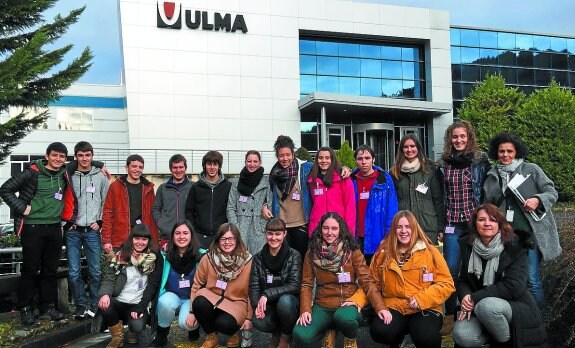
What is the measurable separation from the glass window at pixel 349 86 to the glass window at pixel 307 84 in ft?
4.90

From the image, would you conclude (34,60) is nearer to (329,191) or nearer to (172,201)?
(172,201)

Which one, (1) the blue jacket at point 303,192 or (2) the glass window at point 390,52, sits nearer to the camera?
(1) the blue jacket at point 303,192

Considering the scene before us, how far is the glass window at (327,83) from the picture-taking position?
26016 mm

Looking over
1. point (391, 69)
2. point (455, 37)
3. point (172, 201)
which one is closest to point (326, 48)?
point (391, 69)

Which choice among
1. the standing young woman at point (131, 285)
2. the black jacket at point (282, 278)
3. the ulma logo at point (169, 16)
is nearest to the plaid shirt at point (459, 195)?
the black jacket at point (282, 278)

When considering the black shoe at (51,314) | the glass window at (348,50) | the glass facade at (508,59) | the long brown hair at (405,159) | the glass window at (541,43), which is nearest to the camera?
the long brown hair at (405,159)

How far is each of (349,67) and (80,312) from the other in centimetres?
2267

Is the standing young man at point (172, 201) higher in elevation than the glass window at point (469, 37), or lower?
lower

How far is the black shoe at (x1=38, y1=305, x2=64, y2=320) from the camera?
5.63 m

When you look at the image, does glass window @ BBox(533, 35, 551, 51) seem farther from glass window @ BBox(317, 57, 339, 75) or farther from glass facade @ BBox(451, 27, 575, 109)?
glass window @ BBox(317, 57, 339, 75)

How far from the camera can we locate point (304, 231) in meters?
5.50

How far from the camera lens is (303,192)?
5.51 m

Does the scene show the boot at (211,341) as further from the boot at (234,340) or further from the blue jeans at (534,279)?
the blue jeans at (534,279)

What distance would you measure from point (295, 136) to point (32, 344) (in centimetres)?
2076
